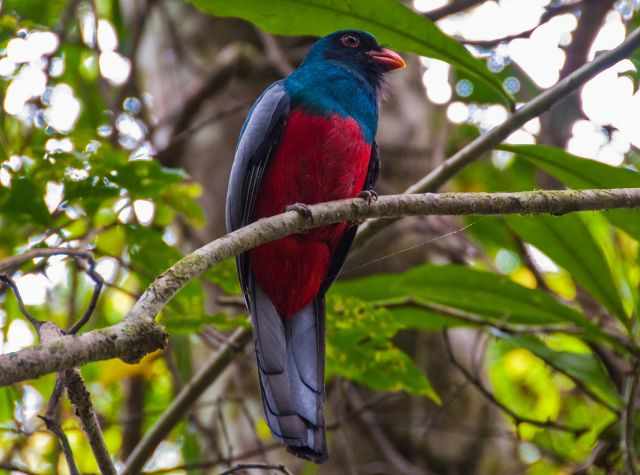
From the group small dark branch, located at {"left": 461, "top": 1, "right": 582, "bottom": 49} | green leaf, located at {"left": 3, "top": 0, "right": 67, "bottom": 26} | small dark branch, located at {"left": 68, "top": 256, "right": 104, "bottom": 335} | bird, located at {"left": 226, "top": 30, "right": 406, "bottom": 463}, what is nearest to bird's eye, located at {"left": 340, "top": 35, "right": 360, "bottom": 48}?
small dark branch, located at {"left": 461, "top": 1, "right": 582, "bottom": 49}

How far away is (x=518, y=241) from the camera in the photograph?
15.8ft

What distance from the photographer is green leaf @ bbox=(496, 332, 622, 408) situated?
3551mm

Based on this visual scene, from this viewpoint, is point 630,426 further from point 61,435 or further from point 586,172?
point 61,435

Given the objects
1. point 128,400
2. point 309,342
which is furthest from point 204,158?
point 309,342

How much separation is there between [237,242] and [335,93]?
1.73m

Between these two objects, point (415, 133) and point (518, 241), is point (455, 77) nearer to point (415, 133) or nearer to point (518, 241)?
point (415, 133)

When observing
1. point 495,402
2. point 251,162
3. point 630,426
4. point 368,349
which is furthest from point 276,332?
point 630,426

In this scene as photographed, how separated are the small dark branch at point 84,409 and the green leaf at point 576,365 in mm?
2084

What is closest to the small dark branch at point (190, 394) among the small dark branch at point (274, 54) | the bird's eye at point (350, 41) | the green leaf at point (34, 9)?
the bird's eye at point (350, 41)

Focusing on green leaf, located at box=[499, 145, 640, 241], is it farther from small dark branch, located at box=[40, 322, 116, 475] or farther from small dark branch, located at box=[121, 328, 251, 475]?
small dark branch, located at box=[40, 322, 116, 475]

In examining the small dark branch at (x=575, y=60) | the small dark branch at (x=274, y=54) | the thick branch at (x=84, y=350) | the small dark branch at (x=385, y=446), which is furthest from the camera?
the small dark branch at (x=274, y=54)

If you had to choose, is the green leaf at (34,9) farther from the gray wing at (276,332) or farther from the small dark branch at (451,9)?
the small dark branch at (451,9)

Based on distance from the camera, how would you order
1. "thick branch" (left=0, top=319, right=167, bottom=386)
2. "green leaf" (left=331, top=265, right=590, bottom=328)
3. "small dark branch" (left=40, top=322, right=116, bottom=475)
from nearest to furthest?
"thick branch" (left=0, top=319, right=167, bottom=386) → "small dark branch" (left=40, top=322, right=116, bottom=475) → "green leaf" (left=331, top=265, right=590, bottom=328)

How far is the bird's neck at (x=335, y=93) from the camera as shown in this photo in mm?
3562
